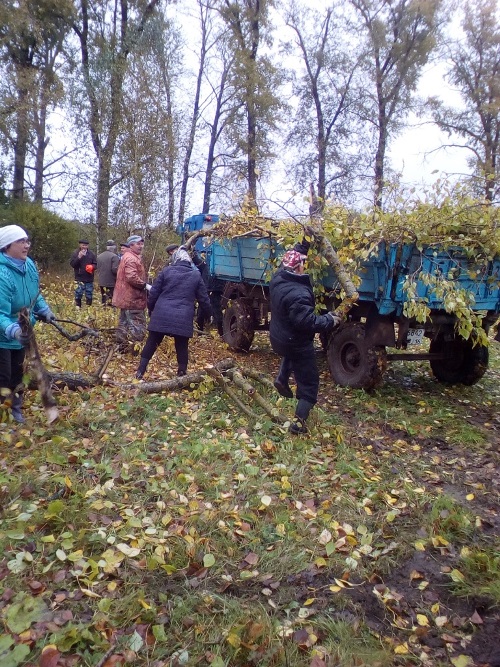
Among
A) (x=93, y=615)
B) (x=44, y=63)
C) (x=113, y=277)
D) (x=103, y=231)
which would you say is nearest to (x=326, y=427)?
(x=93, y=615)

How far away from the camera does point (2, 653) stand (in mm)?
2406

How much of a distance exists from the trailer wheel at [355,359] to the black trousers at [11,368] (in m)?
3.71

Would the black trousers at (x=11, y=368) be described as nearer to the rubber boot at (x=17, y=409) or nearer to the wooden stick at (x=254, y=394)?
the rubber boot at (x=17, y=409)

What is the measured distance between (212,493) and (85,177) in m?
16.7

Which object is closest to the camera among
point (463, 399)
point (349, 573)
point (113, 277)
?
point (349, 573)

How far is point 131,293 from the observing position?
308 inches

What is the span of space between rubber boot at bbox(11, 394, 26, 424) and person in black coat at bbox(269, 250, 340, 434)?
230 cm

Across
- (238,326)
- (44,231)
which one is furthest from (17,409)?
(44,231)

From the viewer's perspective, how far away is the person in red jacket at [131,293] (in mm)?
7699

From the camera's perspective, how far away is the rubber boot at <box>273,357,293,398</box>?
5.65 m

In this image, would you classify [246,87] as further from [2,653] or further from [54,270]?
[2,653]

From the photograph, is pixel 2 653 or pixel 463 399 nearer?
pixel 2 653

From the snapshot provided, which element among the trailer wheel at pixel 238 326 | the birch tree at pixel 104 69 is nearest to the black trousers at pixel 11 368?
the trailer wheel at pixel 238 326

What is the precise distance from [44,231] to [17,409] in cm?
1374
